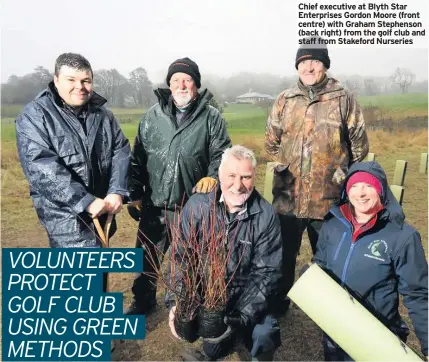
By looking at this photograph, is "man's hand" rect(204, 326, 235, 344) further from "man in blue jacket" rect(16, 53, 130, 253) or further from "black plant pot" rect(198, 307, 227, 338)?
"man in blue jacket" rect(16, 53, 130, 253)

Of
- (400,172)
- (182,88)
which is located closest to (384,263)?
(182,88)

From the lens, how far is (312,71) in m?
3.66

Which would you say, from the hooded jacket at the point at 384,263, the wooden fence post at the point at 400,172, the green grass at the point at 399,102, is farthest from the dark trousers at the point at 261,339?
the green grass at the point at 399,102

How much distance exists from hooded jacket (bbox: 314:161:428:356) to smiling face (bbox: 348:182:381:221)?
0.06 m

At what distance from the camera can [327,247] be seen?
9.70ft

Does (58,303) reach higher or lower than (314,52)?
lower

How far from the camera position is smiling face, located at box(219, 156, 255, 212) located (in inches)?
116

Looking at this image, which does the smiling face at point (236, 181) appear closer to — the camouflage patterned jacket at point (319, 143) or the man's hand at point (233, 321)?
the man's hand at point (233, 321)

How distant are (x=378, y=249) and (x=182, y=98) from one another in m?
2.02

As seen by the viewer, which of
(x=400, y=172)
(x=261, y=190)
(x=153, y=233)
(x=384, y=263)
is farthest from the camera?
(x=261, y=190)

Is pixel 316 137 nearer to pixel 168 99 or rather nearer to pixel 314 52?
pixel 314 52

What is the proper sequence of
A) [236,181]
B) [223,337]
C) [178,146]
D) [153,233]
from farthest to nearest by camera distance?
[153,233] < [178,146] < [236,181] < [223,337]

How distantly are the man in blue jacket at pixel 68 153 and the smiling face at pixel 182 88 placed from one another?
2.29 feet

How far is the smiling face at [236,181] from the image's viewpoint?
2957 millimetres
